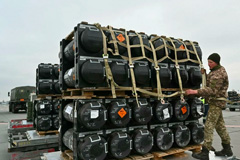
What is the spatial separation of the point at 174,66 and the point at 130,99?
1280 millimetres

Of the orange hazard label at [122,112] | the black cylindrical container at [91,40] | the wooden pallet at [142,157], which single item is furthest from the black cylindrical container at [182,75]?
the black cylindrical container at [91,40]

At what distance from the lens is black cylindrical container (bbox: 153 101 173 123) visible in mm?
3783

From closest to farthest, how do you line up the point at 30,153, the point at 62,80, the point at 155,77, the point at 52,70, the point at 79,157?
the point at 79,157
the point at 155,77
the point at 62,80
the point at 30,153
the point at 52,70

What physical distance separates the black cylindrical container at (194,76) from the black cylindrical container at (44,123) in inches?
186

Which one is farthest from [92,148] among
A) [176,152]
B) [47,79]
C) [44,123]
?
[47,79]

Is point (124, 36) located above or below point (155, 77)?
above

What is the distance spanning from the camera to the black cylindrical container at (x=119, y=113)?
3.31 m

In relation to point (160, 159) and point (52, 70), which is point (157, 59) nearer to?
point (160, 159)

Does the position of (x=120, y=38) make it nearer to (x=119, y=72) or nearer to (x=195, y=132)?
(x=119, y=72)

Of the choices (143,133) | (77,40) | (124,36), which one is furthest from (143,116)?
(77,40)

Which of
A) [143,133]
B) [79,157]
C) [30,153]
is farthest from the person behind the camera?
[30,153]

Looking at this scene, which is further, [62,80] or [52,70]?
[52,70]

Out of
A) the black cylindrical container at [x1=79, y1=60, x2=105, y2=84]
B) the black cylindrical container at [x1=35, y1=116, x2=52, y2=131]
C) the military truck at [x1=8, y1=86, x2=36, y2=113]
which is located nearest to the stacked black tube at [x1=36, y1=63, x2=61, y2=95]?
the black cylindrical container at [x1=35, y1=116, x2=52, y2=131]

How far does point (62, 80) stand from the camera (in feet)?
13.9
